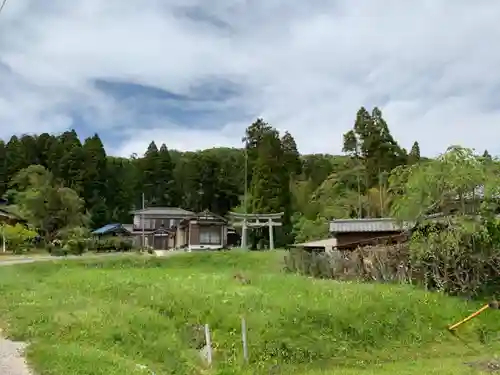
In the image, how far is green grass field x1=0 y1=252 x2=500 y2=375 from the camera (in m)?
9.95

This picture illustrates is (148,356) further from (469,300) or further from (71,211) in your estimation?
(71,211)

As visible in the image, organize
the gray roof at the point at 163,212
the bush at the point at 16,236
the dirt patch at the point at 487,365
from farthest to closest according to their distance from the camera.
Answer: the gray roof at the point at 163,212
the bush at the point at 16,236
the dirt patch at the point at 487,365

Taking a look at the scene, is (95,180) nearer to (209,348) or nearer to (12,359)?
(209,348)

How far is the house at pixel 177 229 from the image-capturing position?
4672cm

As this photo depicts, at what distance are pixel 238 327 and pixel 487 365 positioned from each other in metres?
5.34

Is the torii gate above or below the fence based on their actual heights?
above

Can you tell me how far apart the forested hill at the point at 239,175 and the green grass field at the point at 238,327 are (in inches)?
756

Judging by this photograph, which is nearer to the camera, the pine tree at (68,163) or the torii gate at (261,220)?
the torii gate at (261,220)

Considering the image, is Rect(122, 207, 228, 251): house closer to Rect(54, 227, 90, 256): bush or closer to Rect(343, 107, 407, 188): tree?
Rect(54, 227, 90, 256): bush

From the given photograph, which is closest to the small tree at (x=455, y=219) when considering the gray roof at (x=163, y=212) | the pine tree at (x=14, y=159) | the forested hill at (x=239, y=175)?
the forested hill at (x=239, y=175)

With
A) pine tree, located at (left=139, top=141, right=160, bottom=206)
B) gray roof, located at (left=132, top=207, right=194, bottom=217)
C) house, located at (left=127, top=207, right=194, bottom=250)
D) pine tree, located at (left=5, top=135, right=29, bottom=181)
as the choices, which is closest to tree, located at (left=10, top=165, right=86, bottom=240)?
pine tree, located at (left=5, top=135, right=29, bottom=181)

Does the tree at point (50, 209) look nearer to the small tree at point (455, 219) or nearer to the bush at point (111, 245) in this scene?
the bush at point (111, 245)

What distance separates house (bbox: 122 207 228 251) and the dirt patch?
34411 mm

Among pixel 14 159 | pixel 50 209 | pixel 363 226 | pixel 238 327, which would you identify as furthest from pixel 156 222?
pixel 238 327
